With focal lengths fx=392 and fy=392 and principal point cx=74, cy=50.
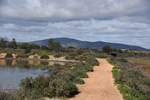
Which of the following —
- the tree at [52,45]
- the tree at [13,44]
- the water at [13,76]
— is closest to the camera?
the water at [13,76]

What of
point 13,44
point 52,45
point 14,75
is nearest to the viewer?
point 14,75

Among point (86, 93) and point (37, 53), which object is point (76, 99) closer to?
point (86, 93)

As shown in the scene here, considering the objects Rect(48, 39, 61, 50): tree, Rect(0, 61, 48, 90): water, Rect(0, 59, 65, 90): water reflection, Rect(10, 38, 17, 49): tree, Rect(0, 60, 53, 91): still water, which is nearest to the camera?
Rect(0, 61, 48, 90): water

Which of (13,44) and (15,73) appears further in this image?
(13,44)

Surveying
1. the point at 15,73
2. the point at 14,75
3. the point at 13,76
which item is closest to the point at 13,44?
the point at 15,73

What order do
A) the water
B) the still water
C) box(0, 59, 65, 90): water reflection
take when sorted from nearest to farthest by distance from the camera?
the water, the still water, box(0, 59, 65, 90): water reflection

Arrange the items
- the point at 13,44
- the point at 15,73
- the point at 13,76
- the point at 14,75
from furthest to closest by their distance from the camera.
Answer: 1. the point at 13,44
2. the point at 15,73
3. the point at 14,75
4. the point at 13,76

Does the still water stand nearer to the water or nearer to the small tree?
the water

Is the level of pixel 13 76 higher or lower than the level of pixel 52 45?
higher

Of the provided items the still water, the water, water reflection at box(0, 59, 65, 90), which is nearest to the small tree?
water reflection at box(0, 59, 65, 90)

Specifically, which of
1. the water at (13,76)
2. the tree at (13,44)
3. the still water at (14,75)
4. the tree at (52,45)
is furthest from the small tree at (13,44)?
A: the water at (13,76)

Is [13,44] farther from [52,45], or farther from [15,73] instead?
[15,73]

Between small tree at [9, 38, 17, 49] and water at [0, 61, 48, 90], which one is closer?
water at [0, 61, 48, 90]

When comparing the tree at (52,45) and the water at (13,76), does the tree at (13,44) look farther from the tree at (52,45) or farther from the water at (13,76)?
the water at (13,76)
